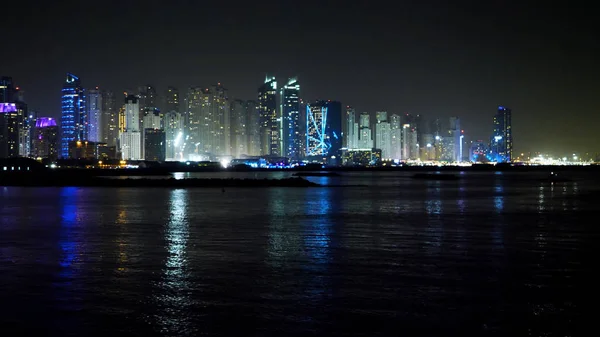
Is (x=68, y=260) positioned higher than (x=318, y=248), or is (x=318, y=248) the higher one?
(x=68, y=260)

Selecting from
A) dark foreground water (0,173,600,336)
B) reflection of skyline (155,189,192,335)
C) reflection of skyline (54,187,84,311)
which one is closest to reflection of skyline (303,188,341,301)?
A: dark foreground water (0,173,600,336)

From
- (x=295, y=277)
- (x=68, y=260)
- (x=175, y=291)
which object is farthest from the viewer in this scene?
(x=68, y=260)

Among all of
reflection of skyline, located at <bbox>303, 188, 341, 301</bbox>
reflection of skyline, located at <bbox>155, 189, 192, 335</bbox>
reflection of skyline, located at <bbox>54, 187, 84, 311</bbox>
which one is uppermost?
reflection of skyline, located at <bbox>54, 187, 84, 311</bbox>

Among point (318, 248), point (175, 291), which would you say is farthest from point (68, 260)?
point (318, 248)

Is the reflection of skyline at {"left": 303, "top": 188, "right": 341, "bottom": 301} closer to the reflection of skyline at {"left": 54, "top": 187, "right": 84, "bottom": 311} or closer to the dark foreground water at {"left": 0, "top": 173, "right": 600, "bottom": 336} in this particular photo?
the dark foreground water at {"left": 0, "top": 173, "right": 600, "bottom": 336}

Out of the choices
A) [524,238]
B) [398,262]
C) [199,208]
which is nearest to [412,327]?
[398,262]

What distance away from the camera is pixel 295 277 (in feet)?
53.9

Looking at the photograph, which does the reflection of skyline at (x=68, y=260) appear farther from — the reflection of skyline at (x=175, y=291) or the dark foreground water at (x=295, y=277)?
the reflection of skyline at (x=175, y=291)

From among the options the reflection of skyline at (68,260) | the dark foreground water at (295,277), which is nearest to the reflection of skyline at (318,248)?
the dark foreground water at (295,277)

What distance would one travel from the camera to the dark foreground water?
1184 cm

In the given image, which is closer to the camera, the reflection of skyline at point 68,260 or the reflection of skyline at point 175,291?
the reflection of skyline at point 175,291

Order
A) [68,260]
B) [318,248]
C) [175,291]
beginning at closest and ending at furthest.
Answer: [175,291]
[68,260]
[318,248]

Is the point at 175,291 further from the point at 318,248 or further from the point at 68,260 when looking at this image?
the point at 318,248

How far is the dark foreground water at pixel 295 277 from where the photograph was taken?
38.8 ft
